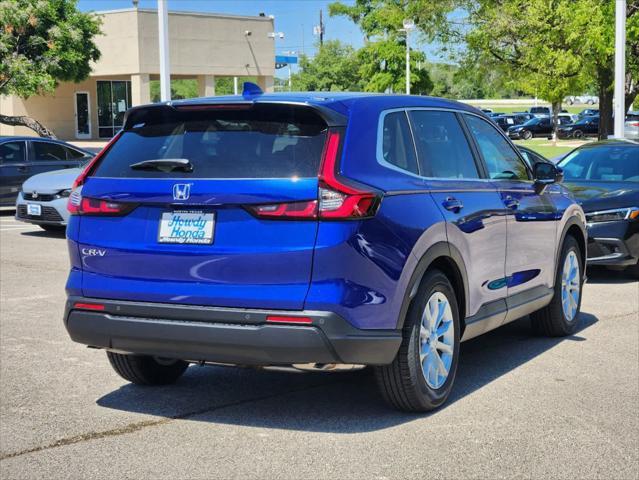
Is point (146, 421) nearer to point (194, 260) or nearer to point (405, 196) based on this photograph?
point (194, 260)

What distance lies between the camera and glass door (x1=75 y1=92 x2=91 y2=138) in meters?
54.9

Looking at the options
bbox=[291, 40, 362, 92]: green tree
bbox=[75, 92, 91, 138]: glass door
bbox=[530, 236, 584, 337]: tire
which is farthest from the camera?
bbox=[291, 40, 362, 92]: green tree

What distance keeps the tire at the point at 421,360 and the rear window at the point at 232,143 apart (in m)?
1.06

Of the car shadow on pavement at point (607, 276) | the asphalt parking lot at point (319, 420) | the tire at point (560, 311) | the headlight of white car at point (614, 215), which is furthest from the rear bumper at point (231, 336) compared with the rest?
the car shadow on pavement at point (607, 276)

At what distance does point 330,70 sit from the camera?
8962 centimetres

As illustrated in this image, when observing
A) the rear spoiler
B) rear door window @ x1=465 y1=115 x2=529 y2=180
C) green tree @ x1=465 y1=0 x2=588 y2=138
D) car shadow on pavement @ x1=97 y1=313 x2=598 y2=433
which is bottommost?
car shadow on pavement @ x1=97 y1=313 x2=598 y2=433

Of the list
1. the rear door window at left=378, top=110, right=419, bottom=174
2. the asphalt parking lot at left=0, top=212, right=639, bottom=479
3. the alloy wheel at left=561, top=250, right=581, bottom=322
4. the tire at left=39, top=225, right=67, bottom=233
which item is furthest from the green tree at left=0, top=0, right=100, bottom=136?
the rear door window at left=378, top=110, right=419, bottom=174

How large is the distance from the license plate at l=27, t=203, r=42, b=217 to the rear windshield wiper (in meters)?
10.3


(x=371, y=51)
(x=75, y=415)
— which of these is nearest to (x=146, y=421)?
(x=75, y=415)

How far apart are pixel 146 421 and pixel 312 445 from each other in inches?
41.6

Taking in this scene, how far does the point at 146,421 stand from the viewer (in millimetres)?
5492

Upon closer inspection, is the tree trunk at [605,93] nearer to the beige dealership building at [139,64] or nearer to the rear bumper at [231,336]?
the rear bumper at [231,336]

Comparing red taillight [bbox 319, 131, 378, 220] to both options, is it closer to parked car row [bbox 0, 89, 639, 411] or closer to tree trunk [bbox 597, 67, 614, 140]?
parked car row [bbox 0, 89, 639, 411]

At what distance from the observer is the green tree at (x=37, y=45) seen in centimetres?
3341
